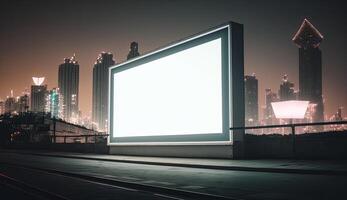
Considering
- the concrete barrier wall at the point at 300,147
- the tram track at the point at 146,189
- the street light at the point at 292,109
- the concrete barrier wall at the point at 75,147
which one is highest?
the street light at the point at 292,109

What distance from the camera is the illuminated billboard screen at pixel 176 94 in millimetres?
23766

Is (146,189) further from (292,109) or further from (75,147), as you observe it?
(292,109)

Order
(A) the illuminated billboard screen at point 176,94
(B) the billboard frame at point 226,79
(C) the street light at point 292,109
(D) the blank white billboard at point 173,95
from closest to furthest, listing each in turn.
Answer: (B) the billboard frame at point 226,79
(A) the illuminated billboard screen at point 176,94
(D) the blank white billboard at point 173,95
(C) the street light at point 292,109

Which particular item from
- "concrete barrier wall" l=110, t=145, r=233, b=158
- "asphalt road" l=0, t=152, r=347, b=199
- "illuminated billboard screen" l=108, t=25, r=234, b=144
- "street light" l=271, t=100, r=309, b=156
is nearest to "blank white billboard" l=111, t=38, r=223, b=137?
"illuminated billboard screen" l=108, t=25, r=234, b=144

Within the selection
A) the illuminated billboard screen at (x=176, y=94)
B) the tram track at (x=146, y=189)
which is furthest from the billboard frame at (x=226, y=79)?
the tram track at (x=146, y=189)

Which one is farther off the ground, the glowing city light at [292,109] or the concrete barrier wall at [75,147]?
the glowing city light at [292,109]

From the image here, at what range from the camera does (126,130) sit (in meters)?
32.2

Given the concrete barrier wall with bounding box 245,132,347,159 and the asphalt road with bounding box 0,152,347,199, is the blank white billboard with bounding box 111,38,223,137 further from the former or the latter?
the asphalt road with bounding box 0,152,347,199

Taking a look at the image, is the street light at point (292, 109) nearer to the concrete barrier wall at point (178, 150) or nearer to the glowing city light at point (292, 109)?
the glowing city light at point (292, 109)

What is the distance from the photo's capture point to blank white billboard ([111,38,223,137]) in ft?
79.5

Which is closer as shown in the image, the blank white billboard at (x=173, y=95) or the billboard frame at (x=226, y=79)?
the billboard frame at (x=226, y=79)

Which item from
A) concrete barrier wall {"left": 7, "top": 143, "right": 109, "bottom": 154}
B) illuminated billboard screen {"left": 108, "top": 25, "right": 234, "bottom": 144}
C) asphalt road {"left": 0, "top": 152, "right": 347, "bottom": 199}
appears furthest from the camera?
concrete barrier wall {"left": 7, "top": 143, "right": 109, "bottom": 154}

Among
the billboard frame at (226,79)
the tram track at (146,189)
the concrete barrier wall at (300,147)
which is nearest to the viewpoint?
the tram track at (146,189)

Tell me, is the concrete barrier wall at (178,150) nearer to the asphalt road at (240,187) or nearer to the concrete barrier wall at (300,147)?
the concrete barrier wall at (300,147)
